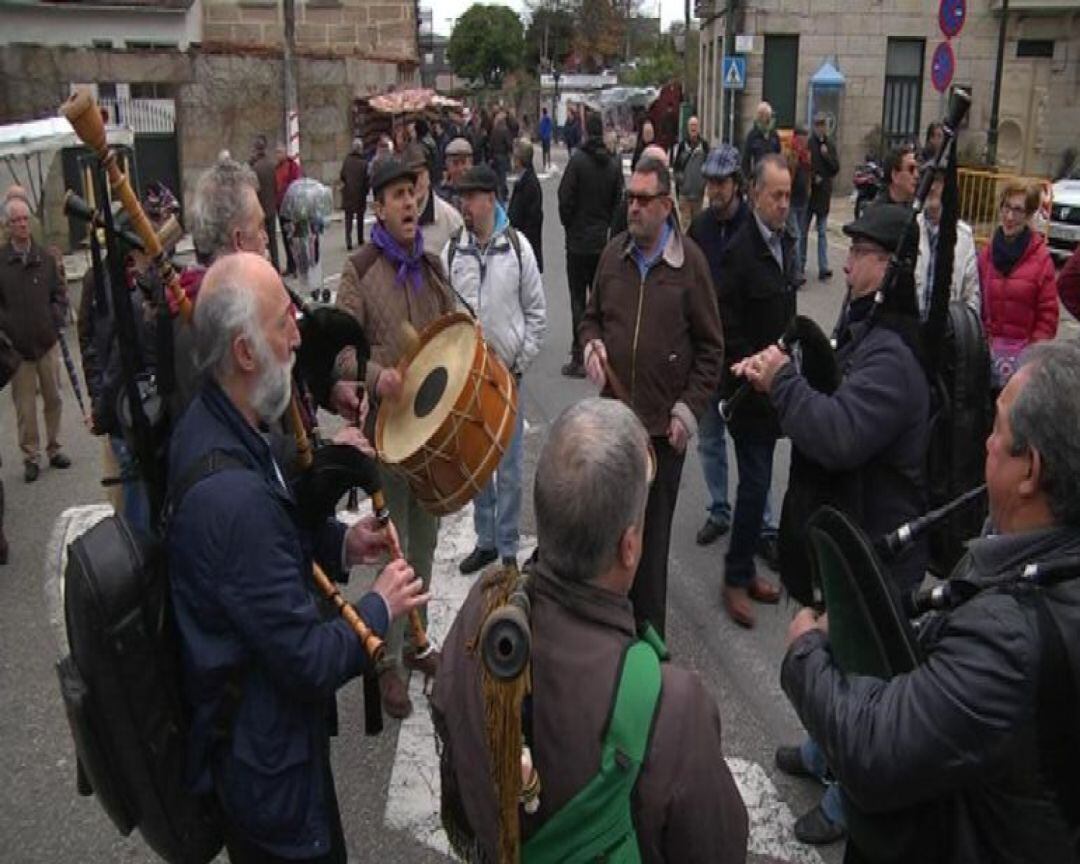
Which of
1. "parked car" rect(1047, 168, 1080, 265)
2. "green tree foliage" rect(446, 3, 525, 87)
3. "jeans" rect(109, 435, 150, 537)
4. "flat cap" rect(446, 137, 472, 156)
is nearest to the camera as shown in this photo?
"jeans" rect(109, 435, 150, 537)

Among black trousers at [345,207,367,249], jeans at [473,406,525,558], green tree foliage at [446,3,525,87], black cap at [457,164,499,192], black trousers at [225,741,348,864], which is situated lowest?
jeans at [473,406,525,558]

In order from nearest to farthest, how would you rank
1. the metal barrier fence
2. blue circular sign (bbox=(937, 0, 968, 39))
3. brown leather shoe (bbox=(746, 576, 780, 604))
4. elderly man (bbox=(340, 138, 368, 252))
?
brown leather shoe (bbox=(746, 576, 780, 604)) → blue circular sign (bbox=(937, 0, 968, 39)) → the metal barrier fence → elderly man (bbox=(340, 138, 368, 252))

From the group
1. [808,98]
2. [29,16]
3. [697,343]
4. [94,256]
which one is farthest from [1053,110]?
[94,256]

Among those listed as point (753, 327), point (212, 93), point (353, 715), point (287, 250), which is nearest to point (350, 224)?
point (287, 250)

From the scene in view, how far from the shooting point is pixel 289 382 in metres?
2.65

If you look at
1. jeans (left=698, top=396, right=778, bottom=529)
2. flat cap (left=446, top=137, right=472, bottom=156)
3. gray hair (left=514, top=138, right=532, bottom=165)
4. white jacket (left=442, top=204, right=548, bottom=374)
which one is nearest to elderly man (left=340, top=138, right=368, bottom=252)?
gray hair (left=514, top=138, right=532, bottom=165)

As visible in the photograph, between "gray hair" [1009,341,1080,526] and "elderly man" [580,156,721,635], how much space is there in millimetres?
2587

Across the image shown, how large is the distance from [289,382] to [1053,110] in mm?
25960

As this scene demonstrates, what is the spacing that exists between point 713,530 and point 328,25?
24444mm

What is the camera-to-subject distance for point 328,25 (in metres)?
27.4

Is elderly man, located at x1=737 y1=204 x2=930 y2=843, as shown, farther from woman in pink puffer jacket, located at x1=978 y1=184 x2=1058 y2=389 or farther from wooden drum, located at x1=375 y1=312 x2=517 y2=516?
woman in pink puffer jacket, located at x1=978 y1=184 x2=1058 y2=389

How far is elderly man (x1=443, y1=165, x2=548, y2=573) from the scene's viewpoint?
18.7ft

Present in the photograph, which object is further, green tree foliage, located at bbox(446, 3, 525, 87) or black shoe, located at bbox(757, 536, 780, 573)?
green tree foliage, located at bbox(446, 3, 525, 87)

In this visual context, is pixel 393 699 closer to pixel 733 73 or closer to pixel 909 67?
pixel 733 73
